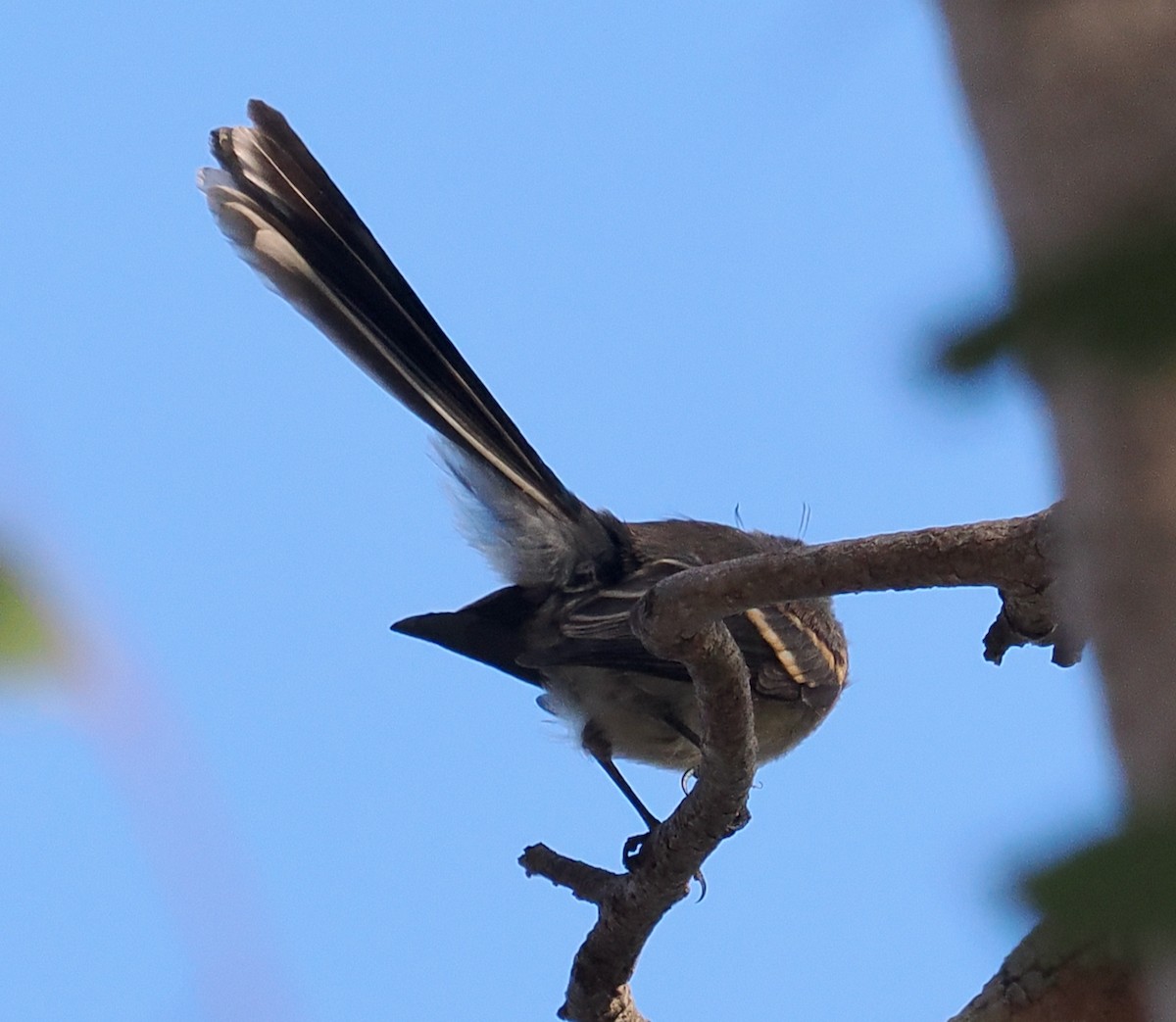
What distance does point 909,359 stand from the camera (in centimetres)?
41

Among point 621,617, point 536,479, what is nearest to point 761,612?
point 621,617

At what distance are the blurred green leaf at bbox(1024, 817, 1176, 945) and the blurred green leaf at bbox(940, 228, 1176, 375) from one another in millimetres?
129

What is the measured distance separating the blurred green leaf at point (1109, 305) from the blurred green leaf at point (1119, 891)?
0.42 feet

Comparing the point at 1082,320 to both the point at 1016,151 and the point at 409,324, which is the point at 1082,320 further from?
the point at 409,324

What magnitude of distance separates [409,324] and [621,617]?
989mm

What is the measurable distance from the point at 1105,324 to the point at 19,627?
52 cm

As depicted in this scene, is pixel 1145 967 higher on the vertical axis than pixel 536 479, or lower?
lower

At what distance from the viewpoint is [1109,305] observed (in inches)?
14.1

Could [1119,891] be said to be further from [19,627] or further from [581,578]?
[581,578]

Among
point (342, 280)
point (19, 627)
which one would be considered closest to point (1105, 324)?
point (19, 627)

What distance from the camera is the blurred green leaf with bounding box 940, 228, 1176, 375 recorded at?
36cm

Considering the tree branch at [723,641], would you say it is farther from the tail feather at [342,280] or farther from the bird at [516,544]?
the tail feather at [342,280]

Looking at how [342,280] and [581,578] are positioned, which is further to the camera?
[581,578]

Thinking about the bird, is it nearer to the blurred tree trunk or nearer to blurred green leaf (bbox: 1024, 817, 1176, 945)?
the blurred tree trunk
